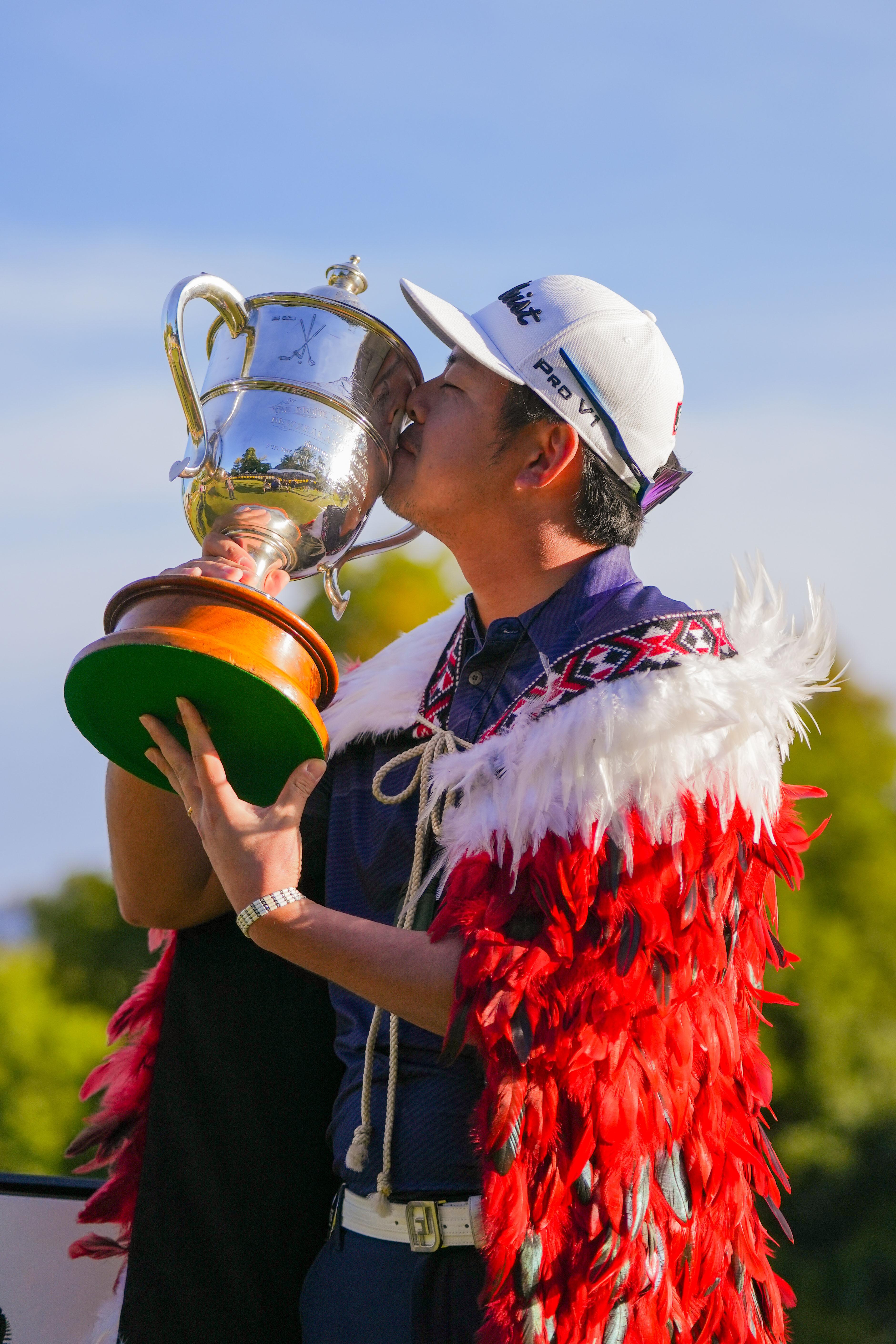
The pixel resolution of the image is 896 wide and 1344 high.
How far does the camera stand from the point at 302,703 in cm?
184

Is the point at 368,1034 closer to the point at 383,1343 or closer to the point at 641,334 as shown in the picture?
the point at 383,1343

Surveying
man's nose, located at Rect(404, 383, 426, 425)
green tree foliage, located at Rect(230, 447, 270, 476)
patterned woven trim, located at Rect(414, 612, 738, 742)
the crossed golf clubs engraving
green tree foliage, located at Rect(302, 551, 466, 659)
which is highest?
green tree foliage, located at Rect(302, 551, 466, 659)

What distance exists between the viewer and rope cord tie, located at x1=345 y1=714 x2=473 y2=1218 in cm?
196

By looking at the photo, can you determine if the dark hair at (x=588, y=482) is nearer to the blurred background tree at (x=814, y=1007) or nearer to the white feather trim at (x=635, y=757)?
the white feather trim at (x=635, y=757)

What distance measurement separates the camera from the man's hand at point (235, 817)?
5.83 feet

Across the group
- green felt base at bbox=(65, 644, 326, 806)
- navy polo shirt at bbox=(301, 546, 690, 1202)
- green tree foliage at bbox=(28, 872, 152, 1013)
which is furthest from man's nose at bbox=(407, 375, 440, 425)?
green tree foliage at bbox=(28, 872, 152, 1013)

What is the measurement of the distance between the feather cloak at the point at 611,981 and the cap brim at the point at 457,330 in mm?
612

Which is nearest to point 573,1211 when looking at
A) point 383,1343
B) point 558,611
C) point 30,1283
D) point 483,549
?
point 383,1343

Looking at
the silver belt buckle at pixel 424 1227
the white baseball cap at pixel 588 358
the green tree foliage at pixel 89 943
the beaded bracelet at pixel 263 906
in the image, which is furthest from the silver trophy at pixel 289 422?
the green tree foliage at pixel 89 943

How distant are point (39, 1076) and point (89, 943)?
204 centimetres

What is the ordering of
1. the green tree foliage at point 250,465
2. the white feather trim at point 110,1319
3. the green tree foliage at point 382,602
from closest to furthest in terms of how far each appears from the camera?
the green tree foliage at point 250,465, the white feather trim at point 110,1319, the green tree foliage at point 382,602

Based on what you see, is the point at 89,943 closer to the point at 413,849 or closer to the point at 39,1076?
the point at 39,1076

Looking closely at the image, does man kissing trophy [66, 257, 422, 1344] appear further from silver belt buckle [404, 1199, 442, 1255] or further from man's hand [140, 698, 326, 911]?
silver belt buckle [404, 1199, 442, 1255]

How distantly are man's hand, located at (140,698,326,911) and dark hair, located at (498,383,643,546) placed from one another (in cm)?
74
